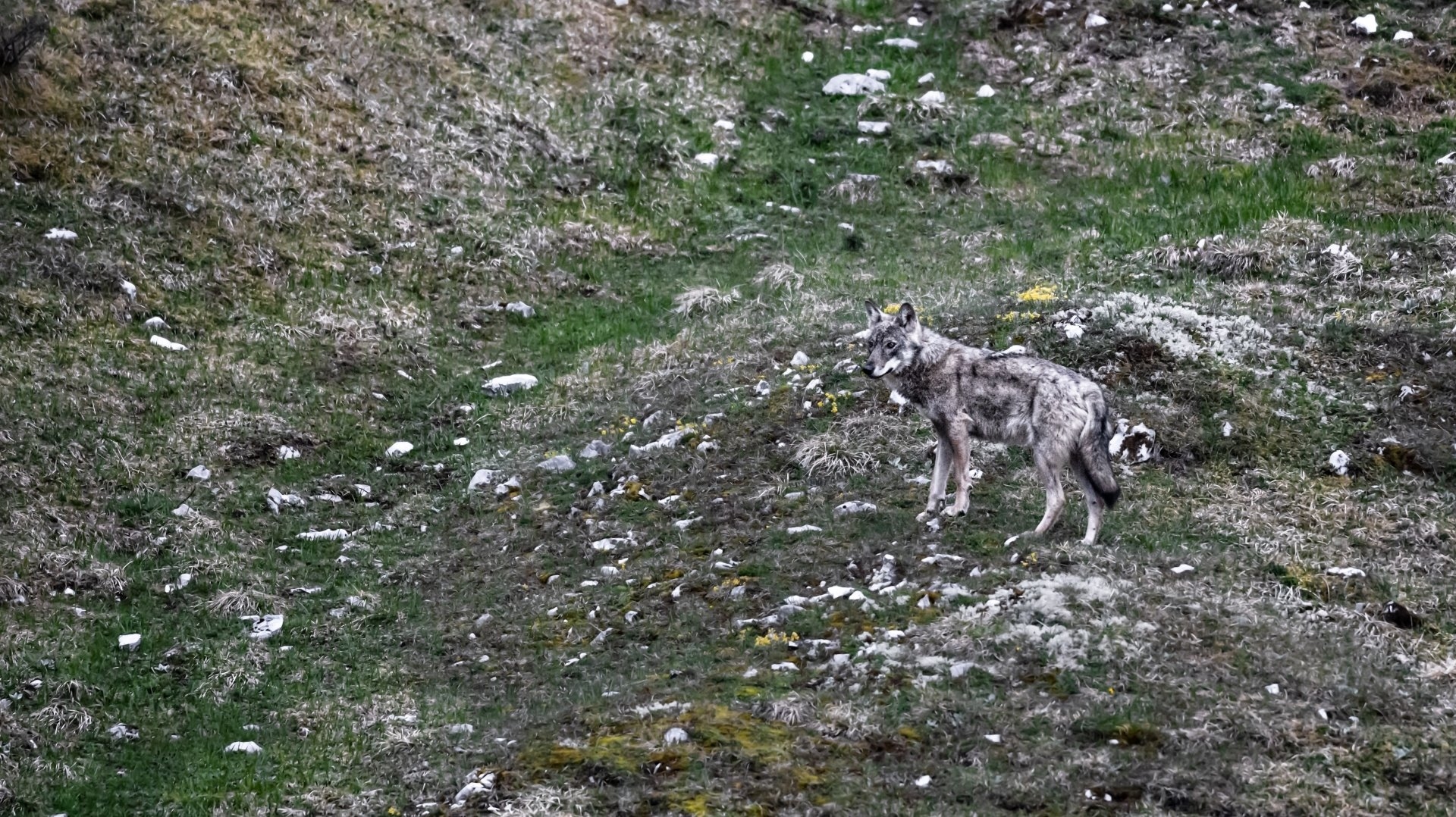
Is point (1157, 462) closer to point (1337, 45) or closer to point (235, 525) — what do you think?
point (235, 525)

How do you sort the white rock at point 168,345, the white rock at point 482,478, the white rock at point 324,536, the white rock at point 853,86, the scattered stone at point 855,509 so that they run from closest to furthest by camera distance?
the scattered stone at point 855,509 → the white rock at point 324,536 → the white rock at point 482,478 → the white rock at point 168,345 → the white rock at point 853,86

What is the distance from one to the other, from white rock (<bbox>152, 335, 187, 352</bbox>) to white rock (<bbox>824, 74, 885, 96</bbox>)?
1158 centimetres

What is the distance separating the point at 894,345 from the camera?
457 inches

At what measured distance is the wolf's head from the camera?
11.6m

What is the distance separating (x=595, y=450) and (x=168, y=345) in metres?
5.31

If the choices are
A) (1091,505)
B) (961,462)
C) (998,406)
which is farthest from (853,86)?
(1091,505)

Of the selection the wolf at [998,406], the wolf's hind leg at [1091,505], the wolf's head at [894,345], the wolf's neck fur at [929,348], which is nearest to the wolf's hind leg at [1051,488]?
the wolf at [998,406]

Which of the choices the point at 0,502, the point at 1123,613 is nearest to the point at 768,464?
the point at 1123,613

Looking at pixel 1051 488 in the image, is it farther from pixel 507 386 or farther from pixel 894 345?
pixel 507 386

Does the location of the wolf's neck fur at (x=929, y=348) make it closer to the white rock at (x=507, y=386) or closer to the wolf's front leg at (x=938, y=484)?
the wolf's front leg at (x=938, y=484)

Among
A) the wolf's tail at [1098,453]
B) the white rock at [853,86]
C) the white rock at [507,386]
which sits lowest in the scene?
the white rock at [507,386]

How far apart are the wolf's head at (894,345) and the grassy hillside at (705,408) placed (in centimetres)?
131

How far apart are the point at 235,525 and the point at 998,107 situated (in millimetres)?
14165

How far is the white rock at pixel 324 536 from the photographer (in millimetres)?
12844
